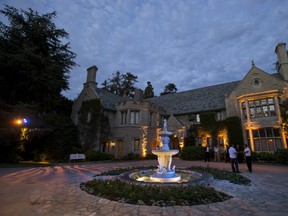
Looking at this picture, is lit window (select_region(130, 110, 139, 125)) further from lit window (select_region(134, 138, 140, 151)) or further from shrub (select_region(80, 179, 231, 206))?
shrub (select_region(80, 179, 231, 206))

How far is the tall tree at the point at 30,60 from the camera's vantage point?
17891 mm

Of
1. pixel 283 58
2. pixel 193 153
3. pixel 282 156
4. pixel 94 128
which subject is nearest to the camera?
pixel 282 156

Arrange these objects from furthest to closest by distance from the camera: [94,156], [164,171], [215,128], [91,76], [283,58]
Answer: [91,76]
[215,128]
[283,58]
[94,156]
[164,171]

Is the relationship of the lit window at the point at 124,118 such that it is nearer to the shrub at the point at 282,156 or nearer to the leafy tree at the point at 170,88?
the shrub at the point at 282,156

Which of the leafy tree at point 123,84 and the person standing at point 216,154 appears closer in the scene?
the person standing at point 216,154

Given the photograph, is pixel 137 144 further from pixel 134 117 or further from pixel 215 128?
pixel 215 128

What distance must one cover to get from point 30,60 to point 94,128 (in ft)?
35.9

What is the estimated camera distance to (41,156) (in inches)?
814

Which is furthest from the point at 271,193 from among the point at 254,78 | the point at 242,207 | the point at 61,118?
the point at 61,118

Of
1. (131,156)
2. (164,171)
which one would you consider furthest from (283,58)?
(131,156)

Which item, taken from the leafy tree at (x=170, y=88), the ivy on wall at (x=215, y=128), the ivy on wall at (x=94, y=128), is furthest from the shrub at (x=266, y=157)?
the leafy tree at (x=170, y=88)

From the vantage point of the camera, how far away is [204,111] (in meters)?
25.0

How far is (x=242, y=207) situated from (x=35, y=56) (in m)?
21.1

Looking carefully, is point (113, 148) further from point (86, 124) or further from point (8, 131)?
point (8, 131)
